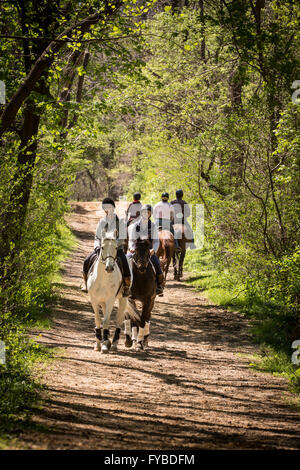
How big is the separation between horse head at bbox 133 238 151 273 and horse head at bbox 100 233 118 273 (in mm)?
806

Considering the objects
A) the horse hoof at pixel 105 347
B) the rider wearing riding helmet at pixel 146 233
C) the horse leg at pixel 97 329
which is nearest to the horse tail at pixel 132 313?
the rider wearing riding helmet at pixel 146 233

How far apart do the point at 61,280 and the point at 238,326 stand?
7344 mm

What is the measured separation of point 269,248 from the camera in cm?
1292

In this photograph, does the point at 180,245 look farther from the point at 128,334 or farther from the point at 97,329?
the point at 97,329

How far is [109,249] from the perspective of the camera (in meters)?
10.6

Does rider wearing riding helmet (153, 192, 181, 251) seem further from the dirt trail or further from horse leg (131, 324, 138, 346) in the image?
horse leg (131, 324, 138, 346)

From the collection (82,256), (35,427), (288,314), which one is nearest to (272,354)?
(288,314)

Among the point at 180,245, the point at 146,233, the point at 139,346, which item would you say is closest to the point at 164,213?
the point at 180,245

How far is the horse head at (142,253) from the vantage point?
37.3 feet

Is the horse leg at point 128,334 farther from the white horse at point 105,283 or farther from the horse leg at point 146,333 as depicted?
the white horse at point 105,283

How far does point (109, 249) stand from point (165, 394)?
10.6 ft

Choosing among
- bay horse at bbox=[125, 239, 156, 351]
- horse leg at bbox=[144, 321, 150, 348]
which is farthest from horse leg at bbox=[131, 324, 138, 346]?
horse leg at bbox=[144, 321, 150, 348]

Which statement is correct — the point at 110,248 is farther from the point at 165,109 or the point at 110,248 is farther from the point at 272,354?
the point at 165,109

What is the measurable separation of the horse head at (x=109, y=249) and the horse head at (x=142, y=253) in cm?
81
